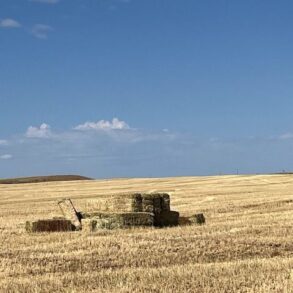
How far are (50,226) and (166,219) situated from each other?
3.77 meters

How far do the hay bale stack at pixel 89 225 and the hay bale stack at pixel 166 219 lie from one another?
2.27 m

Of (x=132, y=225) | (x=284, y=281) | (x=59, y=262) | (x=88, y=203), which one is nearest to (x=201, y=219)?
(x=132, y=225)

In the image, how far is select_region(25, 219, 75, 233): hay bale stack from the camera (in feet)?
63.1

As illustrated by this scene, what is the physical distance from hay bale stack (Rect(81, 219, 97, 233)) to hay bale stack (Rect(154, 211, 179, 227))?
227cm

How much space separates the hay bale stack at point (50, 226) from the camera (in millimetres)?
19234

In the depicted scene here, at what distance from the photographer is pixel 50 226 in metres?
19.7

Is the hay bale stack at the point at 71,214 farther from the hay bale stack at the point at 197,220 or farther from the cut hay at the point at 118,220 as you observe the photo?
the hay bale stack at the point at 197,220

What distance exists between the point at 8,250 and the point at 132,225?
5.40m

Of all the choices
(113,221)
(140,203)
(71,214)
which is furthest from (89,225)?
(140,203)

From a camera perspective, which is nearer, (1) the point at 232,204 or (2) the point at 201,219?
(2) the point at 201,219

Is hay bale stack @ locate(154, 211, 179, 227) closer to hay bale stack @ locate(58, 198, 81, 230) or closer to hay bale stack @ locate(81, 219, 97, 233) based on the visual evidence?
hay bale stack @ locate(81, 219, 97, 233)

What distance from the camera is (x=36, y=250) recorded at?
1449 centimetres

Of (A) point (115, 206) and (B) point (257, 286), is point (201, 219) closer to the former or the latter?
(A) point (115, 206)

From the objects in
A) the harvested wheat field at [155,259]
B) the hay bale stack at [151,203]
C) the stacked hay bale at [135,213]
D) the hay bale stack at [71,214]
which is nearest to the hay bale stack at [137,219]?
the stacked hay bale at [135,213]
